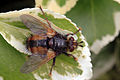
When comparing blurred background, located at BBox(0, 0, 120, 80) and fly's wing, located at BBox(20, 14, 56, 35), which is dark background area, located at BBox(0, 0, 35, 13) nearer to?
blurred background, located at BBox(0, 0, 120, 80)

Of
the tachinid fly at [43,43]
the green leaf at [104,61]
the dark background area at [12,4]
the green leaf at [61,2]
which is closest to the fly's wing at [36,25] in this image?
the tachinid fly at [43,43]

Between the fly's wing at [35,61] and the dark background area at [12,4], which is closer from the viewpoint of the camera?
the fly's wing at [35,61]

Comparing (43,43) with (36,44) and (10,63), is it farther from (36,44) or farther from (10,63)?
(10,63)

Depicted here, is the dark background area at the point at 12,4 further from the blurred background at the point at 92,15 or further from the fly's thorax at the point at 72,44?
the fly's thorax at the point at 72,44

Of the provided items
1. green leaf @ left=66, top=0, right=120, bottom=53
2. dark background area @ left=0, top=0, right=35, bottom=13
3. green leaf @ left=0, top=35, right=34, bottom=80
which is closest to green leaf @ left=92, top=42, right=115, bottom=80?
green leaf @ left=66, top=0, right=120, bottom=53

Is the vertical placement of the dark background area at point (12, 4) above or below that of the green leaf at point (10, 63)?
above

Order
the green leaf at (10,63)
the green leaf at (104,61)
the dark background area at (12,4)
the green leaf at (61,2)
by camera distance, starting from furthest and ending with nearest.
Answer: the green leaf at (104,61), the dark background area at (12,4), the green leaf at (61,2), the green leaf at (10,63)
